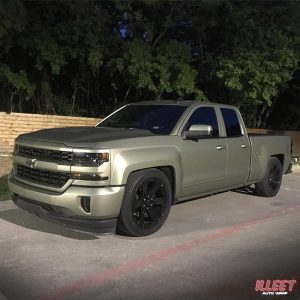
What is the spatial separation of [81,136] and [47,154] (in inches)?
17.7

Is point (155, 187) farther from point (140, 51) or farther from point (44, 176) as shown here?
point (140, 51)

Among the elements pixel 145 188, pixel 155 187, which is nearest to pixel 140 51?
pixel 155 187

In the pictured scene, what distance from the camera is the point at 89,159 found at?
218 inches

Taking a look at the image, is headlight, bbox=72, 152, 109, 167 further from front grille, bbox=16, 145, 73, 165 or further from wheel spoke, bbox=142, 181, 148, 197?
wheel spoke, bbox=142, 181, 148, 197

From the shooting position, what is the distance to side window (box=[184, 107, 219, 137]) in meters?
7.07

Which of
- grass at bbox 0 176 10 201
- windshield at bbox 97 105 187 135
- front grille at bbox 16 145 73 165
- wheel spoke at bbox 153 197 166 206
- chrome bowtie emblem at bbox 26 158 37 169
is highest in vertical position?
windshield at bbox 97 105 187 135

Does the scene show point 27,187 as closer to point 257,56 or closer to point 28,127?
point 28,127

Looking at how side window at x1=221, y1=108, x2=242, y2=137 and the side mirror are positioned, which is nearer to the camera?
the side mirror

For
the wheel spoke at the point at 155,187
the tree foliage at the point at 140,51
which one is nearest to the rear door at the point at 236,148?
the wheel spoke at the point at 155,187

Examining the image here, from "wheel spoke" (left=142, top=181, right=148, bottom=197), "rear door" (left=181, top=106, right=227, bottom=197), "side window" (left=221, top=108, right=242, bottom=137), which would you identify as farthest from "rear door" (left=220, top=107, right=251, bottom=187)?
"wheel spoke" (left=142, top=181, right=148, bottom=197)

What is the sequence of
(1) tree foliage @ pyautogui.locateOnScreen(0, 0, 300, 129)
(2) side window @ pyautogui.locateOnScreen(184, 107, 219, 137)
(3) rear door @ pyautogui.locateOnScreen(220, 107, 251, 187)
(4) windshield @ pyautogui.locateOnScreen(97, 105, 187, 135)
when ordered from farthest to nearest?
(1) tree foliage @ pyautogui.locateOnScreen(0, 0, 300, 129)
(3) rear door @ pyautogui.locateOnScreen(220, 107, 251, 187)
(2) side window @ pyautogui.locateOnScreen(184, 107, 219, 137)
(4) windshield @ pyautogui.locateOnScreen(97, 105, 187, 135)

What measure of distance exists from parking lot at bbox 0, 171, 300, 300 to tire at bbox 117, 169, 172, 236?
17 cm

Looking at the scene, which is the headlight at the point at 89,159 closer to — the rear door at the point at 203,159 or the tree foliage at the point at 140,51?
the rear door at the point at 203,159

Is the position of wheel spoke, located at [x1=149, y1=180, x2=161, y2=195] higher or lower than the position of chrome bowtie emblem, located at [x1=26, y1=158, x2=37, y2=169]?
lower
